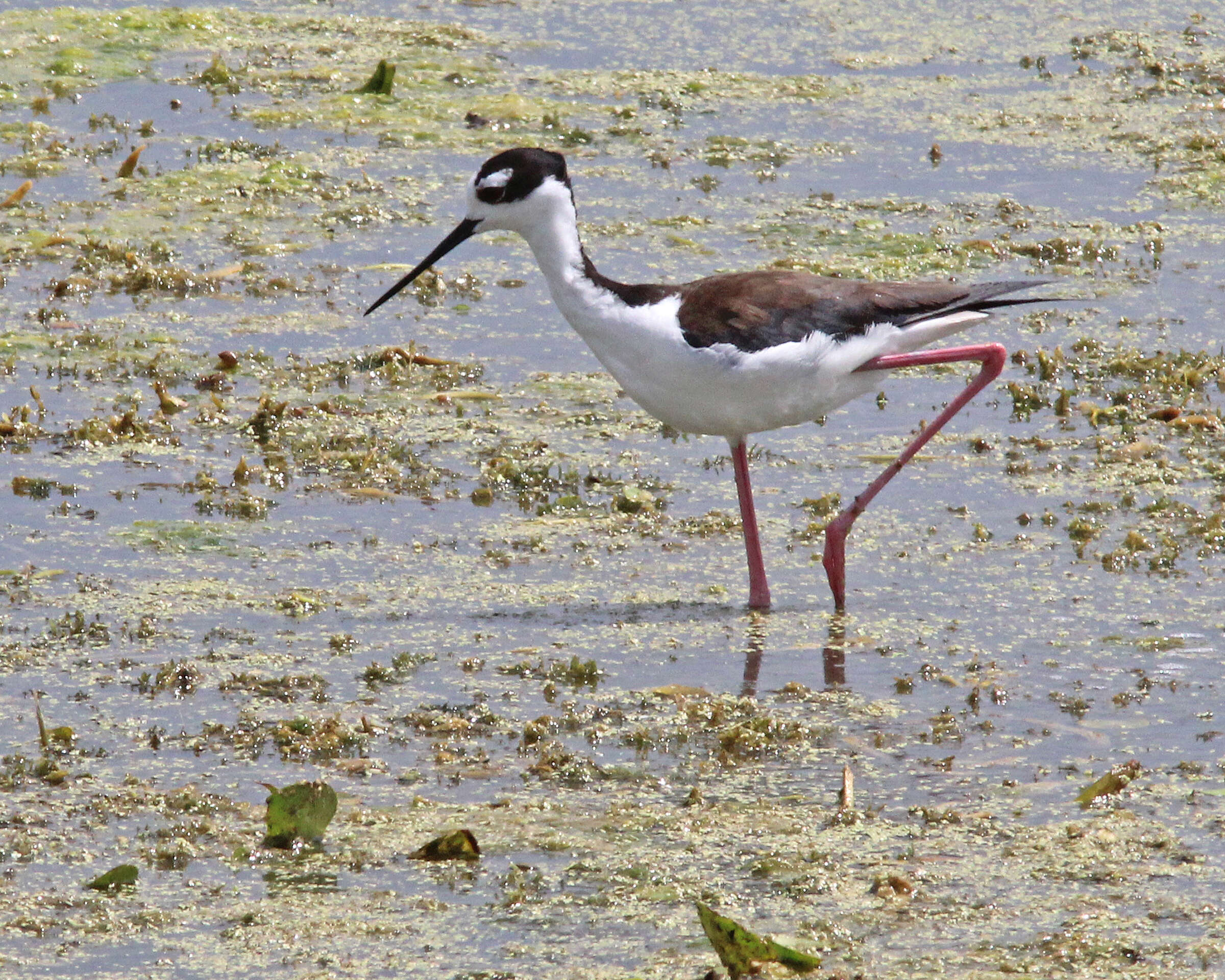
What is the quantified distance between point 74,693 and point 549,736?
1.26 meters

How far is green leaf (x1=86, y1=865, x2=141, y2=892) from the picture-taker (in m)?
4.00

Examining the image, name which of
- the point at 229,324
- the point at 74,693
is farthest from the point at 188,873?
the point at 229,324

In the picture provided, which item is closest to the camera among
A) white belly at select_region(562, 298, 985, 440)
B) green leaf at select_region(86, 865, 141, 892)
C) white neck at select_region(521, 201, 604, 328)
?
green leaf at select_region(86, 865, 141, 892)

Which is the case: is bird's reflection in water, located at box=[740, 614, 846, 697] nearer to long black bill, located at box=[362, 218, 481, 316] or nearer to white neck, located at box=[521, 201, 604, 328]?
white neck, located at box=[521, 201, 604, 328]

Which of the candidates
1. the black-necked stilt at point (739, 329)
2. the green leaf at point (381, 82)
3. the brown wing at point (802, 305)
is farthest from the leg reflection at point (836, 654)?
the green leaf at point (381, 82)

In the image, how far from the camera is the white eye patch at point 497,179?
5.76m

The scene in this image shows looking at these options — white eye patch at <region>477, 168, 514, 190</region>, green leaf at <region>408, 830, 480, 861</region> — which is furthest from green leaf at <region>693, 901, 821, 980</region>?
white eye patch at <region>477, 168, 514, 190</region>

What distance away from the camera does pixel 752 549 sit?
572cm

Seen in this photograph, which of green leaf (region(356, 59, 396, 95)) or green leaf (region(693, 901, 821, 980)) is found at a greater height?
green leaf (region(356, 59, 396, 95))

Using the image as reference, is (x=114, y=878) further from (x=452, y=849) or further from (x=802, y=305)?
(x=802, y=305)

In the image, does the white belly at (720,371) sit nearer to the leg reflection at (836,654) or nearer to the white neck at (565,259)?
the white neck at (565,259)

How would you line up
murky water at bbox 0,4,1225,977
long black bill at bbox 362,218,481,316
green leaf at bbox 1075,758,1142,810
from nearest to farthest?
murky water at bbox 0,4,1225,977 → green leaf at bbox 1075,758,1142,810 → long black bill at bbox 362,218,481,316

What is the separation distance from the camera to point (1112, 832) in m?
4.39

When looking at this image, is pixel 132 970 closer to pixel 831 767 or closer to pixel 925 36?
pixel 831 767
